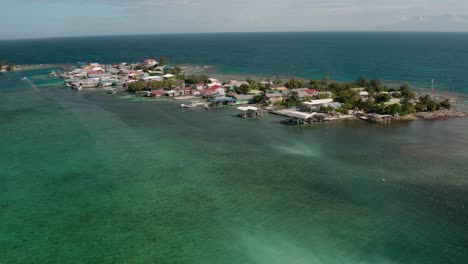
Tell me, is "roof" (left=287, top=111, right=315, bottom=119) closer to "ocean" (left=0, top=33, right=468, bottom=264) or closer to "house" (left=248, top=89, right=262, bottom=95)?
"ocean" (left=0, top=33, right=468, bottom=264)

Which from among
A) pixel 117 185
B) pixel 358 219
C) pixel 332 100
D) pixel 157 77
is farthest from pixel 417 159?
pixel 157 77

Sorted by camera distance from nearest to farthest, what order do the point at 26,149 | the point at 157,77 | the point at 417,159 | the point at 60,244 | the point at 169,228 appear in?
1. the point at 60,244
2. the point at 169,228
3. the point at 417,159
4. the point at 26,149
5. the point at 157,77

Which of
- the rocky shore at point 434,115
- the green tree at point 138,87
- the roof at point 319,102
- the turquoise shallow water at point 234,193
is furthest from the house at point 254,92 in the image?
the rocky shore at point 434,115

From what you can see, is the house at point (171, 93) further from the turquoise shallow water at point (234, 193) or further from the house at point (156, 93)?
the turquoise shallow water at point (234, 193)

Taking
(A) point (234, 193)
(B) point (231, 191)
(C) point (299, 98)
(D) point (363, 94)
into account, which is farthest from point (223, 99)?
(A) point (234, 193)

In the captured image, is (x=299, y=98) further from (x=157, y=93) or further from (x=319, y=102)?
(x=157, y=93)

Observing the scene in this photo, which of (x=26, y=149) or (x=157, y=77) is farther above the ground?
(x=157, y=77)

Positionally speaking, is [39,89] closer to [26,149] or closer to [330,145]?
[26,149]

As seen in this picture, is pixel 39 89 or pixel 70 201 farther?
pixel 39 89
